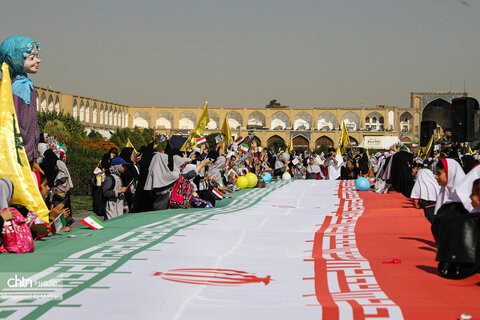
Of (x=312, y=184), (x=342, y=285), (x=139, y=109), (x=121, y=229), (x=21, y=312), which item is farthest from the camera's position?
(x=139, y=109)

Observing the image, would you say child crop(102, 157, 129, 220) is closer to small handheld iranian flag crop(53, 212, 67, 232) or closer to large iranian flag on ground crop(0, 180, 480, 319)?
large iranian flag on ground crop(0, 180, 480, 319)

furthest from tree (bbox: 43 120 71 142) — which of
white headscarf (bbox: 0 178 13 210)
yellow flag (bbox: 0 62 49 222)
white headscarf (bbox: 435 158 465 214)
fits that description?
white headscarf (bbox: 435 158 465 214)

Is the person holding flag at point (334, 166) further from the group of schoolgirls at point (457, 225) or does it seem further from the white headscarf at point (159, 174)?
the group of schoolgirls at point (457, 225)

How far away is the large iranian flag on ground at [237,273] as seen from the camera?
9.98ft

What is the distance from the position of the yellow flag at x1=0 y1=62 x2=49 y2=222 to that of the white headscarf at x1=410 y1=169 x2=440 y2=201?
15.4 feet

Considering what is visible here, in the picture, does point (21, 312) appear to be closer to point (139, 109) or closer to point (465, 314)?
point (465, 314)

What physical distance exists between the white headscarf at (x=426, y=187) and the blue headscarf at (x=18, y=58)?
479cm

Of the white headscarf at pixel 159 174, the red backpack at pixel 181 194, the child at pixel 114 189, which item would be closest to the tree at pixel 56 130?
the red backpack at pixel 181 194

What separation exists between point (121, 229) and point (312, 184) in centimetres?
810

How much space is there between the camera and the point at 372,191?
38.6 ft

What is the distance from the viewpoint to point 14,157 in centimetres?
448

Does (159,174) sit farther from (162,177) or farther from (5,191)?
(5,191)

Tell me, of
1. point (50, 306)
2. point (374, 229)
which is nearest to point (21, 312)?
point (50, 306)

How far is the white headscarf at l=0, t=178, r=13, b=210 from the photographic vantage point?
4.31m
